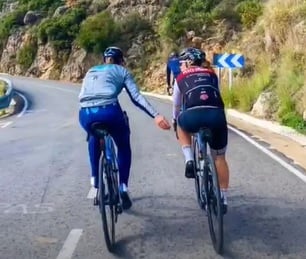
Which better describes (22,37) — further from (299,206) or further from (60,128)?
(299,206)

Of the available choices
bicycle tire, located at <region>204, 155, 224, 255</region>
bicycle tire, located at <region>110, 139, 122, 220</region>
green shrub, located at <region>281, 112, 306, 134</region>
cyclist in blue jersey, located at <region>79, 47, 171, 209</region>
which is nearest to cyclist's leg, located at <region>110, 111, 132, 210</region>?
cyclist in blue jersey, located at <region>79, 47, 171, 209</region>

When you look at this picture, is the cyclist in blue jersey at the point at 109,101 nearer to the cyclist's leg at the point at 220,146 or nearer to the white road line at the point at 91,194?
the cyclist's leg at the point at 220,146

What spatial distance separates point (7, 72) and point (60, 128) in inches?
1840

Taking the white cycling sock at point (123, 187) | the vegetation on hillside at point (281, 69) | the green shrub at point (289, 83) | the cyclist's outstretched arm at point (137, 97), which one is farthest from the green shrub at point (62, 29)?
the cyclist's outstretched arm at point (137, 97)

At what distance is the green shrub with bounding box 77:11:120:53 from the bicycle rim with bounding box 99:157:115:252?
148 ft

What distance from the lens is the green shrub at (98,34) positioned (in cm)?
5206

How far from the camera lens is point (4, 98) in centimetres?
2809

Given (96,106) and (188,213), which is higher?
(96,106)

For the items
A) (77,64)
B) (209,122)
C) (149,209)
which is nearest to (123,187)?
(149,209)

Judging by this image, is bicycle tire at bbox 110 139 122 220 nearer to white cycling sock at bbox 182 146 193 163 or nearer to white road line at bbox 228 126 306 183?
white cycling sock at bbox 182 146 193 163

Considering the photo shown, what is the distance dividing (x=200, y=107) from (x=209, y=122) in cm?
17

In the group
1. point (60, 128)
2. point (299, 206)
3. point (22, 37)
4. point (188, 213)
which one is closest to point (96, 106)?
point (188, 213)

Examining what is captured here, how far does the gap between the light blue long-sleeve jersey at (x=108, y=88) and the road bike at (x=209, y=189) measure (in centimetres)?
56

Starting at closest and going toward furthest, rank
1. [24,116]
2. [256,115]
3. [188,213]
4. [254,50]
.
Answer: [188,213] → [256,115] → [24,116] → [254,50]
